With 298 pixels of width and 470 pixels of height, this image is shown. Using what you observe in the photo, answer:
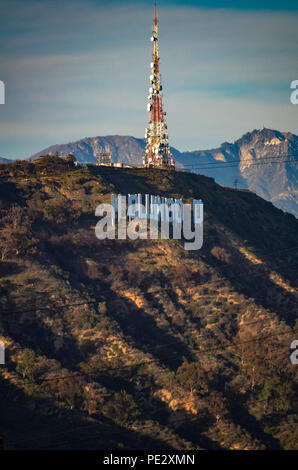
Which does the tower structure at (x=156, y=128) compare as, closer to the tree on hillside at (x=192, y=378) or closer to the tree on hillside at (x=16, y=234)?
the tree on hillside at (x=16, y=234)

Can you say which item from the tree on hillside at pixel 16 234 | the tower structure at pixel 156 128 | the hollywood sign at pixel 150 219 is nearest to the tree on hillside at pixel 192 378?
the hollywood sign at pixel 150 219

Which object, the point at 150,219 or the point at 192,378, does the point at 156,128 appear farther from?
the point at 192,378

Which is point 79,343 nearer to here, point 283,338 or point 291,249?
point 283,338

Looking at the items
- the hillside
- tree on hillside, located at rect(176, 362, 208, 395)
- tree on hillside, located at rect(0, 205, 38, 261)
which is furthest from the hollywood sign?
tree on hillside, located at rect(176, 362, 208, 395)

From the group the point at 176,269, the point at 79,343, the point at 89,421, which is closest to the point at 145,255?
the point at 176,269

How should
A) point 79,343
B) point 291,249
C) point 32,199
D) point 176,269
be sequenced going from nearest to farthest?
point 79,343, point 176,269, point 32,199, point 291,249

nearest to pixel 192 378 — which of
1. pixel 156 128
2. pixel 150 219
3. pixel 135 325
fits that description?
pixel 135 325

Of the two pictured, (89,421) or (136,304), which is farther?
(136,304)
